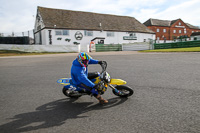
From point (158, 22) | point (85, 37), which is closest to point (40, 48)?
point (85, 37)

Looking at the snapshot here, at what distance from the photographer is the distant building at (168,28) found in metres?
64.2

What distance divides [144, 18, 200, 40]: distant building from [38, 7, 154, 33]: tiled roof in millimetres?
17163

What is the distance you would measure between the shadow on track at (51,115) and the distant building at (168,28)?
64.3m

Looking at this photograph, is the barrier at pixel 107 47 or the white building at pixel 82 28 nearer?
the barrier at pixel 107 47

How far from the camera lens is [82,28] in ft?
128

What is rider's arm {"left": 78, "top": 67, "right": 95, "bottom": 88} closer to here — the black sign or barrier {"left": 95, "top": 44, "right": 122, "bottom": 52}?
barrier {"left": 95, "top": 44, "right": 122, "bottom": 52}

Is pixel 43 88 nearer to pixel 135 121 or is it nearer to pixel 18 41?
pixel 135 121

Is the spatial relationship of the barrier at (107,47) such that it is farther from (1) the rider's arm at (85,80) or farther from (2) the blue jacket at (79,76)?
(1) the rider's arm at (85,80)

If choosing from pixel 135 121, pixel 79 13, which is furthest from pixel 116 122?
pixel 79 13

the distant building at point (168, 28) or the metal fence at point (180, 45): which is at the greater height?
the distant building at point (168, 28)

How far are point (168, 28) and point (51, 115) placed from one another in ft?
236

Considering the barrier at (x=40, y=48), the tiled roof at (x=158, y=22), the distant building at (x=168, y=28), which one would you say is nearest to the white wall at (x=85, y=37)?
the barrier at (x=40, y=48)

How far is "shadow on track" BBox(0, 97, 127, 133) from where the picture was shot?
301cm

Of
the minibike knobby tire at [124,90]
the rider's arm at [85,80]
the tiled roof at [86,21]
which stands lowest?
the minibike knobby tire at [124,90]
